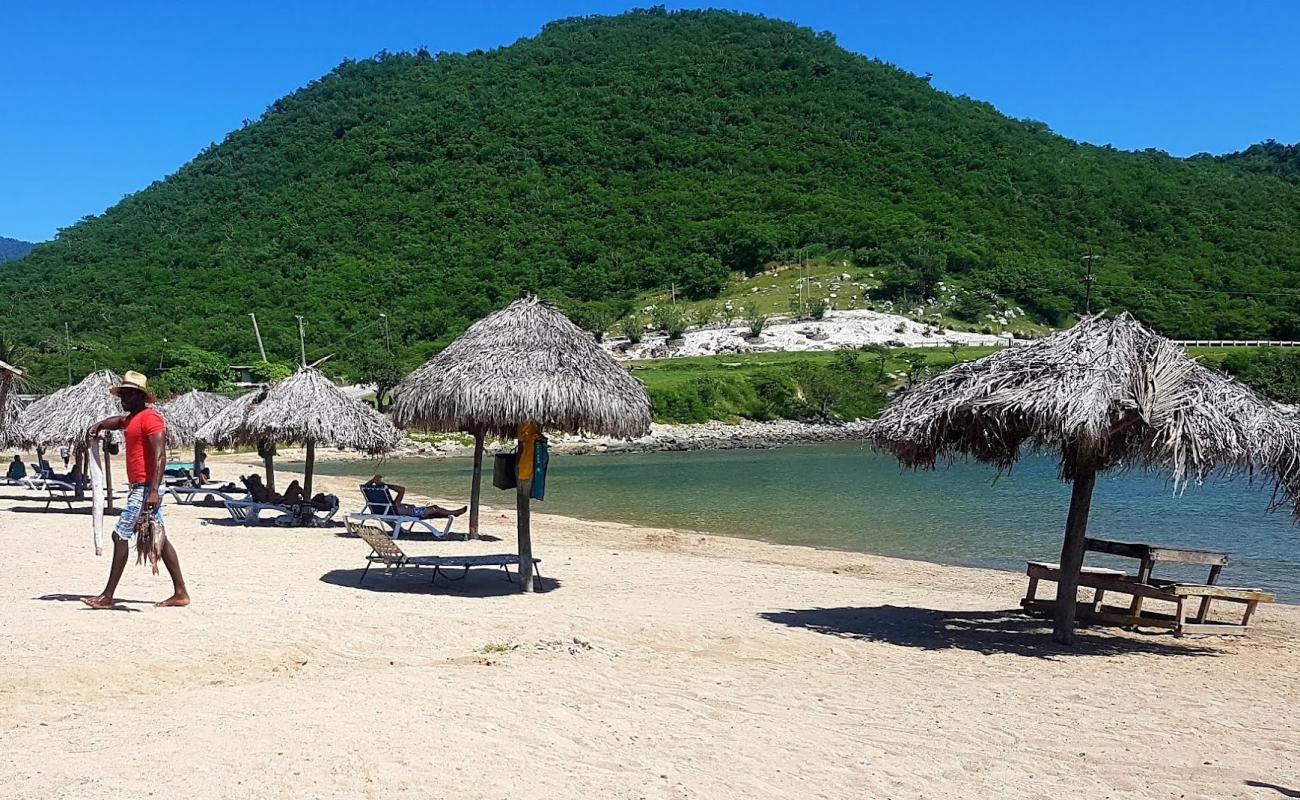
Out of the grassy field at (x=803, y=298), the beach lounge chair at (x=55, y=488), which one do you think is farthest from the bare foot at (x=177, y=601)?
the grassy field at (x=803, y=298)

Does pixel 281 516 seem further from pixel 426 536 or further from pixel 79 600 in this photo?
pixel 79 600

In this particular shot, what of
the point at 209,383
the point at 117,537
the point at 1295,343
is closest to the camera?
the point at 117,537

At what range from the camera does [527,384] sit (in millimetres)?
11469

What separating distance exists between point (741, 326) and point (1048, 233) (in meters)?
42.6

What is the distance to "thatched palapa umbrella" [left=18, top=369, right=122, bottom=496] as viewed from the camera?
768 inches

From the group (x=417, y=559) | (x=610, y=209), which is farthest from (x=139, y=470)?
(x=610, y=209)

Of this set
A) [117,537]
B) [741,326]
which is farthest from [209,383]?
[117,537]

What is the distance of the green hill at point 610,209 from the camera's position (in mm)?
85938

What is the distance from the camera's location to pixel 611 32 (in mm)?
156750

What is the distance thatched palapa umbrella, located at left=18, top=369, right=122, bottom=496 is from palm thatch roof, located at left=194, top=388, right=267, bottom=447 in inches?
80.5

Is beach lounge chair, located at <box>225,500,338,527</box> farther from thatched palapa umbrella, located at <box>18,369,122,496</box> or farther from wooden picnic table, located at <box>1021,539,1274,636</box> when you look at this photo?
wooden picnic table, located at <box>1021,539,1274,636</box>

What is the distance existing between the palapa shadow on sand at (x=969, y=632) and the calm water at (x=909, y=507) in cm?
480

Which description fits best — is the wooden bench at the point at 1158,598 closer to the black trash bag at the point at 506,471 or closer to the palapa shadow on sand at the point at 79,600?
the black trash bag at the point at 506,471

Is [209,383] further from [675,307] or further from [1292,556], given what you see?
[1292,556]
